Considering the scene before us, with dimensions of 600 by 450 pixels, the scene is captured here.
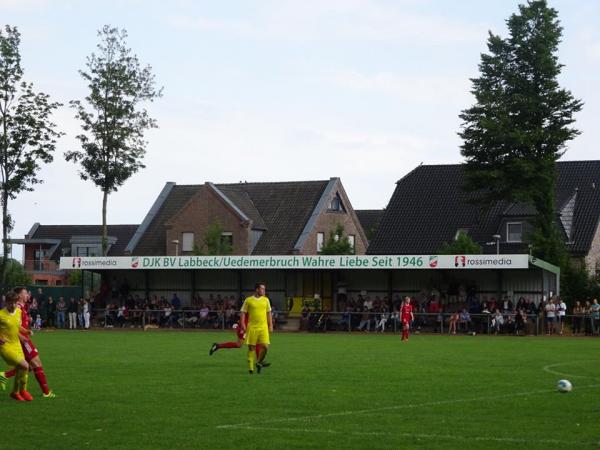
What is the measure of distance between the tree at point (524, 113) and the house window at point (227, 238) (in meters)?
17.6

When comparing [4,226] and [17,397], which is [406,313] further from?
[4,226]

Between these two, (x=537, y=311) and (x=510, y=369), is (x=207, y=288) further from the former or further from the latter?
(x=510, y=369)

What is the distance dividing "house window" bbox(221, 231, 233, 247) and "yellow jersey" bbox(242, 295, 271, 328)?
48528mm

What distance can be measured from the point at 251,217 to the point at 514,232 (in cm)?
1880

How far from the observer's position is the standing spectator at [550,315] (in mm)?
48031

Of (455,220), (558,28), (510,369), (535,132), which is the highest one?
(558,28)

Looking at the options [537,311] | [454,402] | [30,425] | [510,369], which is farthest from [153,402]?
[537,311]

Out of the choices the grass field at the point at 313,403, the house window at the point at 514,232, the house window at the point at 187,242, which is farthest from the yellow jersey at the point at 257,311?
the house window at the point at 187,242

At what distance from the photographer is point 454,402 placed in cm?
1722

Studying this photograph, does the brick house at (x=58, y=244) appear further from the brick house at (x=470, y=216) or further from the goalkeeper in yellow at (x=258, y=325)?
the goalkeeper in yellow at (x=258, y=325)

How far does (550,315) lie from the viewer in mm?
48031

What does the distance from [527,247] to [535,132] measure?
7465mm

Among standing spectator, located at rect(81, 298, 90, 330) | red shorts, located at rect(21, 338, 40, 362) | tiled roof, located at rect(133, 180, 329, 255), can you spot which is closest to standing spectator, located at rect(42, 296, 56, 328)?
standing spectator, located at rect(81, 298, 90, 330)

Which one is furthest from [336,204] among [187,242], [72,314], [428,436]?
[428,436]
